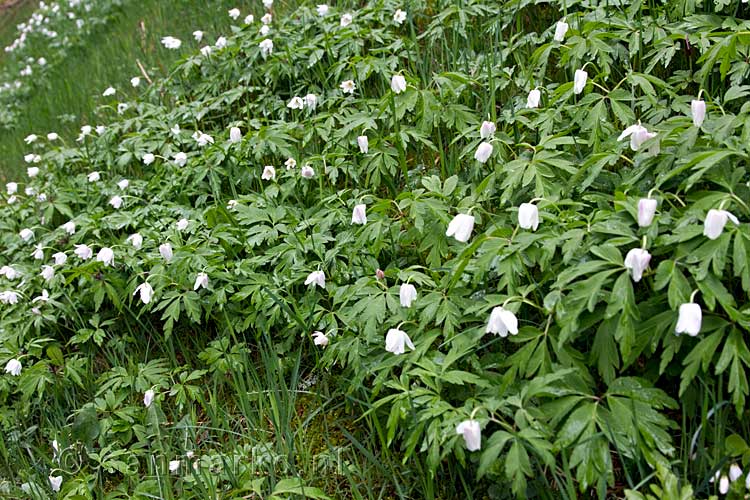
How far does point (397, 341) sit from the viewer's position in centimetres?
248

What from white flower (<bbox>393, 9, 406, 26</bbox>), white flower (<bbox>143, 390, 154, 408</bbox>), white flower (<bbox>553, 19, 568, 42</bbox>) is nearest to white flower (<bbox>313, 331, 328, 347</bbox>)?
white flower (<bbox>143, 390, 154, 408</bbox>)

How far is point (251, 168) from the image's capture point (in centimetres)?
397

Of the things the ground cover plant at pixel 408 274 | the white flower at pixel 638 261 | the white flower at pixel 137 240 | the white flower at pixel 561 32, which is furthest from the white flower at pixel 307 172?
the white flower at pixel 638 261

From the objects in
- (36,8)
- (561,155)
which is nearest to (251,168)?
(561,155)

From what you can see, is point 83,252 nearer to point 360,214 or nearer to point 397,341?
point 360,214

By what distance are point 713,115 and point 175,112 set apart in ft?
10.9

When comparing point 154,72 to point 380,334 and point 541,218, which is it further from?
point 541,218

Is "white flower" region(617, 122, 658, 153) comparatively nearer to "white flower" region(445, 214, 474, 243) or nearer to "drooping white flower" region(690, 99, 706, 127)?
"drooping white flower" region(690, 99, 706, 127)

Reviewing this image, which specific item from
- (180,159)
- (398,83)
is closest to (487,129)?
(398,83)

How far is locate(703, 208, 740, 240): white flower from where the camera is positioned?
2012mm

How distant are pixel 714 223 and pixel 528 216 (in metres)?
0.56

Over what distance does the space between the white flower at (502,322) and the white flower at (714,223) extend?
60cm

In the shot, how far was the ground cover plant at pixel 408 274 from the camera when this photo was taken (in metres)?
2.17

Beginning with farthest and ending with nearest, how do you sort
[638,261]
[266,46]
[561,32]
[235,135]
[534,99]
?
[266,46], [235,135], [561,32], [534,99], [638,261]
